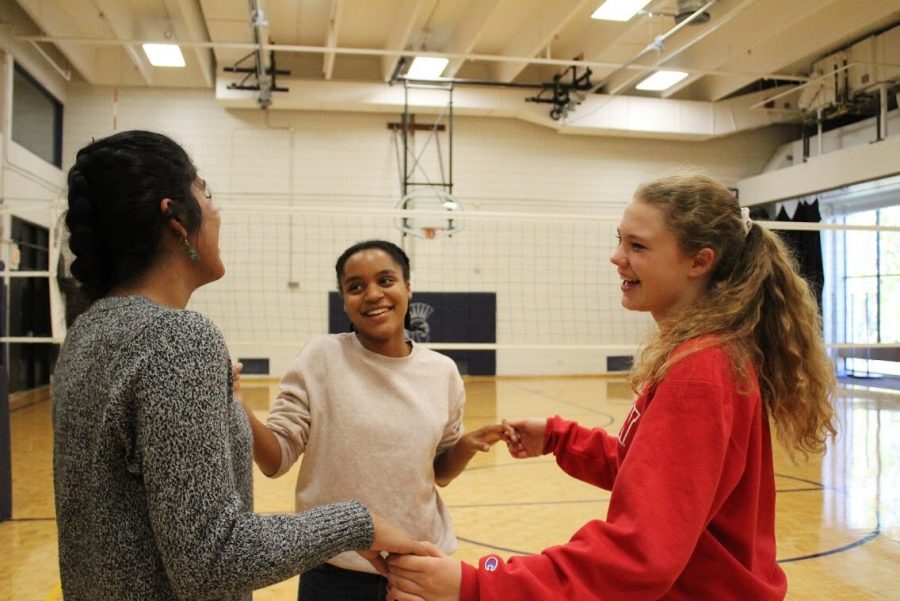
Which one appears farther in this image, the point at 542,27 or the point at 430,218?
the point at 430,218

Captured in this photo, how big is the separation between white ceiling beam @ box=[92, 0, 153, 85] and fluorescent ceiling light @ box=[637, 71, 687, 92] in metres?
7.23

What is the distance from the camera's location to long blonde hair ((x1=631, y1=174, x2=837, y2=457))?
1230mm

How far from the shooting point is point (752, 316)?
125 centimetres

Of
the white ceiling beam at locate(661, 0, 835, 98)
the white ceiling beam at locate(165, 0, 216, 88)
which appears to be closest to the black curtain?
the white ceiling beam at locate(661, 0, 835, 98)

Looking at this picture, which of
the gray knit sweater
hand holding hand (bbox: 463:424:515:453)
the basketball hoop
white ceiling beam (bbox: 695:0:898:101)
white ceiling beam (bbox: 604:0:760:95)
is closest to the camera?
the gray knit sweater

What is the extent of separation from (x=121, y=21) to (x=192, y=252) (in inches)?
364

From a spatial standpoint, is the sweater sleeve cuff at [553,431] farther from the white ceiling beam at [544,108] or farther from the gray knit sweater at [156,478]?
the white ceiling beam at [544,108]

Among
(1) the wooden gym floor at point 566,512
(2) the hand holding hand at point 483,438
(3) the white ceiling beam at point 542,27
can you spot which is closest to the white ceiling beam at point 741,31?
Result: (3) the white ceiling beam at point 542,27

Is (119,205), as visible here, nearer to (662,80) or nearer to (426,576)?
→ (426,576)

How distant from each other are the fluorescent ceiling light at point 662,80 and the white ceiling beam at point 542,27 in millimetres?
1751

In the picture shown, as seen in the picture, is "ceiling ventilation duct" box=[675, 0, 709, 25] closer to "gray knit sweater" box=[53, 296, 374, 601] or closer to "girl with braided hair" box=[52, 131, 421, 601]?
"girl with braided hair" box=[52, 131, 421, 601]

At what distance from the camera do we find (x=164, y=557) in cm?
95

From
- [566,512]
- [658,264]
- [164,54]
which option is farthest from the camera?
[164,54]

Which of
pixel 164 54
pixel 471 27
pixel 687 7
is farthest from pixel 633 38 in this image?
pixel 164 54
